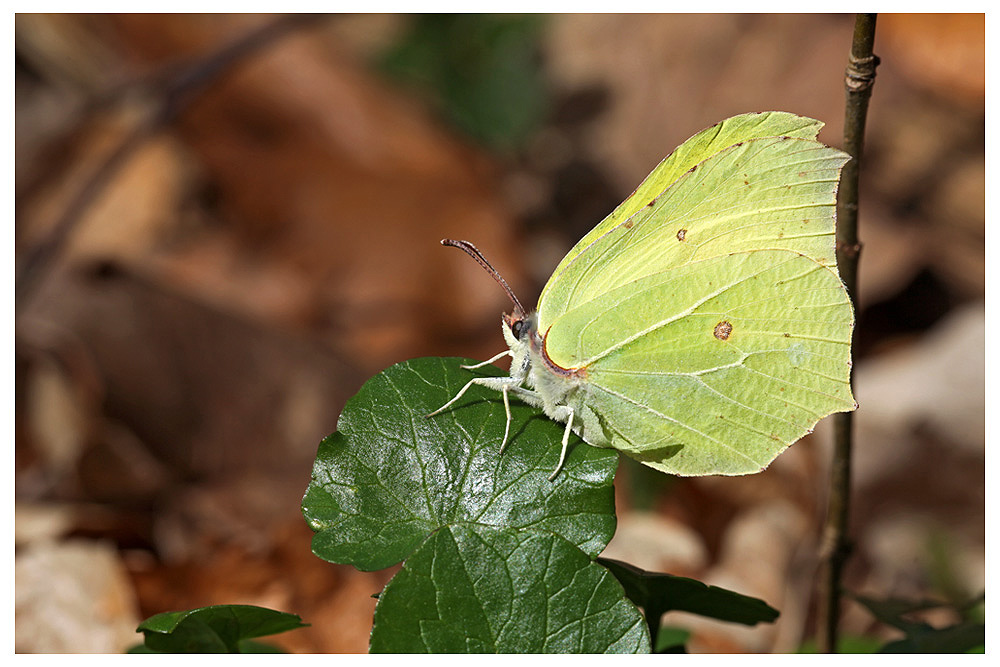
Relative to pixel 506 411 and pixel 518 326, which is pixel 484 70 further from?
pixel 506 411

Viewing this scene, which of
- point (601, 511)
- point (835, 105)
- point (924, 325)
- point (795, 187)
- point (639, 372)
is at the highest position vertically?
point (835, 105)

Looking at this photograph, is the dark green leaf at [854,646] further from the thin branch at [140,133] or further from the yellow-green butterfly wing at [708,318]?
the thin branch at [140,133]

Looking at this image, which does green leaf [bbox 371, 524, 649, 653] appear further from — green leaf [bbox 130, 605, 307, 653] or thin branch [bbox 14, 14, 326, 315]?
thin branch [bbox 14, 14, 326, 315]

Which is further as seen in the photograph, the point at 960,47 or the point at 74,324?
the point at 960,47

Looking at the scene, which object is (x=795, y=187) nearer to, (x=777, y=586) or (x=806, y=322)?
(x=806, y=322)

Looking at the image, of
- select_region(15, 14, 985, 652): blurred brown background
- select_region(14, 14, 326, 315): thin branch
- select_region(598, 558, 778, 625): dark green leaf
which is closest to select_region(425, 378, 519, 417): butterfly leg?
select_region(598, 558, 778, 625): dark green leaf

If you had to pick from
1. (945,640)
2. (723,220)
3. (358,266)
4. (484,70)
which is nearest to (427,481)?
(723,220)
